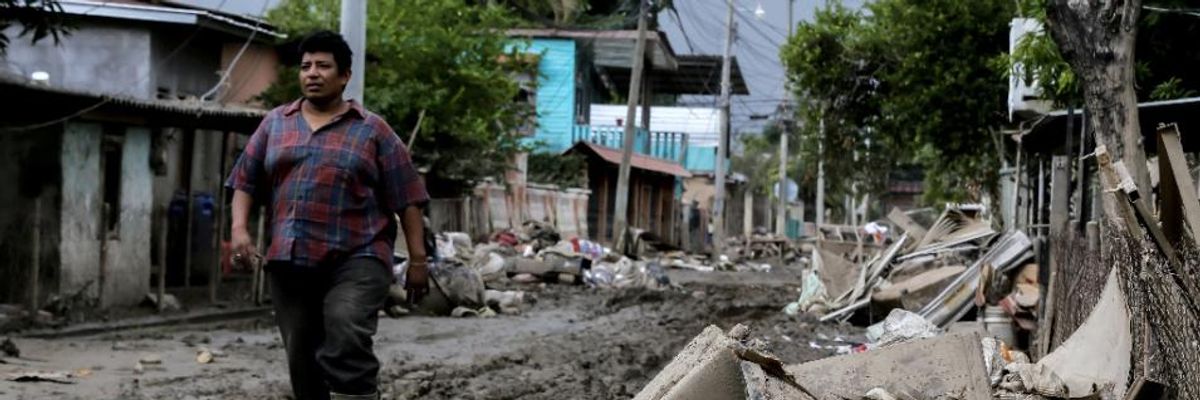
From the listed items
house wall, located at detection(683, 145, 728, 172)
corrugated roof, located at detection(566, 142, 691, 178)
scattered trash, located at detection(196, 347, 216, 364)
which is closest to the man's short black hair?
scattered trash, located at detection(196, 347, 216, 364)

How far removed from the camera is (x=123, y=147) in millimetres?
14602

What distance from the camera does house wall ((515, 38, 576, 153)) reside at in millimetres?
39844

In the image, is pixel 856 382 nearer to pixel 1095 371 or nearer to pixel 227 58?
pixel 1095 371

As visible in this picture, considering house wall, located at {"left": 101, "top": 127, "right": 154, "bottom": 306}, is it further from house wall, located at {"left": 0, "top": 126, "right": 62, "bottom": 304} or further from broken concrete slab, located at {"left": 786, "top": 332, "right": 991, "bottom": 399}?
broken concrete slab, located at {"left": 786, "top": 332, "right": 991, "bottom": 399}

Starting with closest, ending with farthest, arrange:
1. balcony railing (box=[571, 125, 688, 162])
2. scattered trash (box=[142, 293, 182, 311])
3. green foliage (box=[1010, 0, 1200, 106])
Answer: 1. green foliage (box=[1010, 0, 1200, 106])
2. scattered trash (box=[142, 293, 182, 311])
3. balcony railing (box=[571, 125, 688, 162])

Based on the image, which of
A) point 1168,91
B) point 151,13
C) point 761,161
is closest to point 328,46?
point 1168,91

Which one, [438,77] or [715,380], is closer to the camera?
[715,380]

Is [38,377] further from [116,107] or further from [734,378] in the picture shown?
[734,378]

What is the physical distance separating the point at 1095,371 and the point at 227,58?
17.2 metres

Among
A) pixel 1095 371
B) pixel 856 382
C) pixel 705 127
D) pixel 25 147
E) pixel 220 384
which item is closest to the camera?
pixel 856 382

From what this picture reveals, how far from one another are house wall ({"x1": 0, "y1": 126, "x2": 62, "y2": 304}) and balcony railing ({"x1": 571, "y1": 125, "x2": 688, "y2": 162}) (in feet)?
84.6

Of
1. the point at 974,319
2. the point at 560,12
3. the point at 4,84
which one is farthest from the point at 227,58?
the point at 560,12

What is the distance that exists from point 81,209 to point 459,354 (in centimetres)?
401

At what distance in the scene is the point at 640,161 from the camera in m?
42.7
